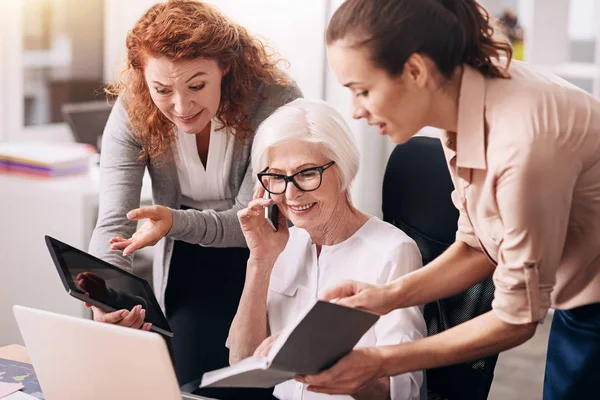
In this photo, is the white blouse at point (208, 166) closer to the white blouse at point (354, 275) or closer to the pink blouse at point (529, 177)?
the white blouse at point (354, 275)

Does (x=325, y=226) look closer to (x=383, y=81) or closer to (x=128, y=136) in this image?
(x=128, y=136)

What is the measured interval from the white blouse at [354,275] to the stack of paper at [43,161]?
4.34 ft

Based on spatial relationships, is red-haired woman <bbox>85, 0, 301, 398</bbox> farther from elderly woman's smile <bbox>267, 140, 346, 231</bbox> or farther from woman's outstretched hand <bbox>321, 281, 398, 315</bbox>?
woman's outstretched hand <bbox>321, 281, 398, 315</bbox>

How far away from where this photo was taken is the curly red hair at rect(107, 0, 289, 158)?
6.38ft

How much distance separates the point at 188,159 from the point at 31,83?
175 centimetres

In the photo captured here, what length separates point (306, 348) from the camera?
4.09 feet

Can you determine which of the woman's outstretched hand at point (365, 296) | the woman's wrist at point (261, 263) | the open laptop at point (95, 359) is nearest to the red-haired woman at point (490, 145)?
the woman's outstretched hand at point (365, 296)

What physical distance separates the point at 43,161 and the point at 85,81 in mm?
953

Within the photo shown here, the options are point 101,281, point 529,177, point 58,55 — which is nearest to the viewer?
point 529,177

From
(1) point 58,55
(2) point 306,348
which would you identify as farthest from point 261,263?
(1) point 58,55

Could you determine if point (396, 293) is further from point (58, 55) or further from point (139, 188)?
point (58, 55)

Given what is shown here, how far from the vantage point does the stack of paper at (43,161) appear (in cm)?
301

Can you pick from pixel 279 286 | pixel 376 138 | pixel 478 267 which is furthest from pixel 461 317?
pixel 376 138

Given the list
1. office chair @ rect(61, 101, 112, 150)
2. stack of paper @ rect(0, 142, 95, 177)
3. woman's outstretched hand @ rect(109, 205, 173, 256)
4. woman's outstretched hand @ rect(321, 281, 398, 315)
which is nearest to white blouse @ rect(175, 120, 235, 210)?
woman's outstretched hand @ rect(109, 205, 173, 256)
